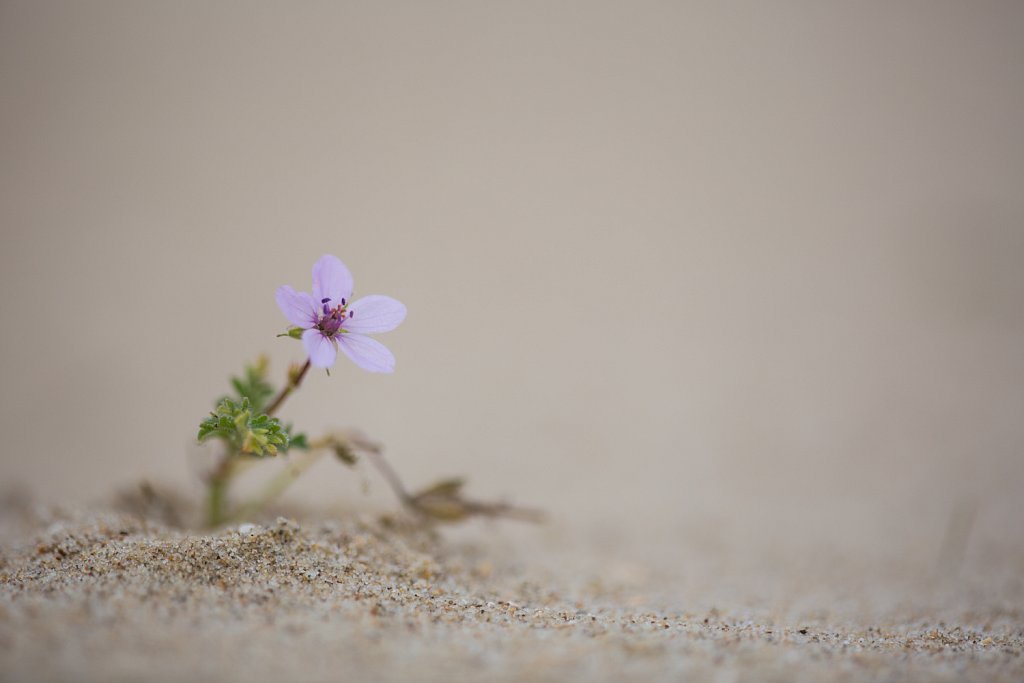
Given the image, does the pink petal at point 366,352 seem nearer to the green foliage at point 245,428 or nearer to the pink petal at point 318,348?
the pink petal at point 318,348

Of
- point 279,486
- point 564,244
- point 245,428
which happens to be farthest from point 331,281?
point 564,244

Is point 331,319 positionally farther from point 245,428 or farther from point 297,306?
point 245,428

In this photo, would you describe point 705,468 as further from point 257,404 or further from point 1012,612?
point 257,404

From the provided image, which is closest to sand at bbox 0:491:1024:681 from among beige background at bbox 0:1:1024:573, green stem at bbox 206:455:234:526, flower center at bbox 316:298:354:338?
green stem at bbox 206:455:234:526

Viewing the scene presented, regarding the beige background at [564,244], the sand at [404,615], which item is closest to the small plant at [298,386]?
the sand at [404,615]

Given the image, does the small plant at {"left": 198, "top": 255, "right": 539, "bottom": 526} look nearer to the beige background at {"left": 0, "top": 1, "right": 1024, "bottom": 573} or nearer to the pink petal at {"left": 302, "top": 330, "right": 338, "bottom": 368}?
the pink petal at {"left": 302, "top": 330, "right": 338, "bottom": 368}

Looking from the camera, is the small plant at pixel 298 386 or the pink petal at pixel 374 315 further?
the pink petal at pixel 374 315

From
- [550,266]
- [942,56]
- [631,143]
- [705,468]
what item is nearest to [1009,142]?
[942,56]

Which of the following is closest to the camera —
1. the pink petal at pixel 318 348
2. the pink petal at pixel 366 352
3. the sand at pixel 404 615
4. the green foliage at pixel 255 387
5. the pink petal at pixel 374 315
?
the sand at pixel 404 615
